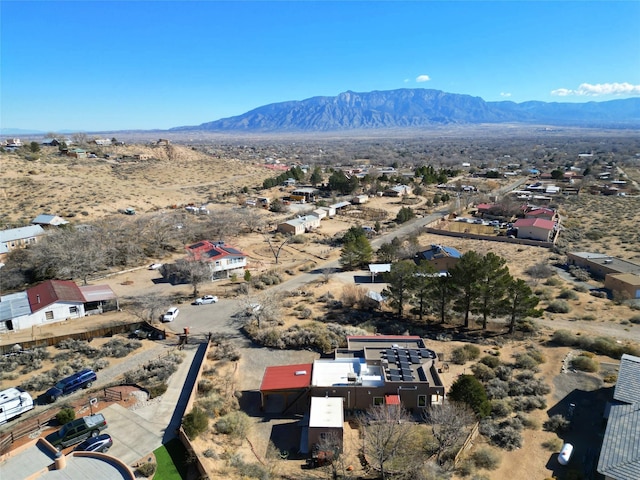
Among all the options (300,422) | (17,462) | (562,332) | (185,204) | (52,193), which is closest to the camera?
(17,462)

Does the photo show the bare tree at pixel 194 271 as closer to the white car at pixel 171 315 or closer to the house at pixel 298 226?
the white car at pixel 171 315

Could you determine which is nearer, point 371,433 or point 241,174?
point 371,433

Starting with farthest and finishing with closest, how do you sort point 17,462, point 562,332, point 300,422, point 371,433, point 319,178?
1. point 319,178
2. point 562,332
3. point 300,422
4. point 371,433
5. point 17,462

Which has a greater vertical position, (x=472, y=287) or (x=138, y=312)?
(x=472, y=287)

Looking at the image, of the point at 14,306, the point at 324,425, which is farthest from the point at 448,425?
the point at 14,306

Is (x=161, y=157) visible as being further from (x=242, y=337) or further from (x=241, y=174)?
(x=242, y=337)

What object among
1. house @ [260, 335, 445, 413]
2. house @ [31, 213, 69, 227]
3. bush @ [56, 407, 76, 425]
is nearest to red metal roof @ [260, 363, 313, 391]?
house @ [260, 335, 445, 413]

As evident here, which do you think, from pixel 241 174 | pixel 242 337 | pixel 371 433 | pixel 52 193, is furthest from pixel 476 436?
pixel 241 174
